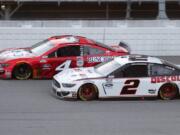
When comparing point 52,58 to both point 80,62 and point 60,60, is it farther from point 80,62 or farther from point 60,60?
point 80,62

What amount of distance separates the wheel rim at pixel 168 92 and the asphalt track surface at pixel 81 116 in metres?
0.19

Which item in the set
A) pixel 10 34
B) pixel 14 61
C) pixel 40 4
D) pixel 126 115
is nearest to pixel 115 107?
pixel 126 115

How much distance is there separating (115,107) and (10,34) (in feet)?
28.7

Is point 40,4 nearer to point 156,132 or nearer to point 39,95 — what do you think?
point 39,95

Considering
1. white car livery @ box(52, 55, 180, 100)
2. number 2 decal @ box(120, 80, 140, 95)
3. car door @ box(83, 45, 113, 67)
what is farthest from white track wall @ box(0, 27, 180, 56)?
number 2 decal @ box(120, 80, 140, 95)

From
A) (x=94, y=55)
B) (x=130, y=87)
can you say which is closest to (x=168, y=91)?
(x=130, y=87)

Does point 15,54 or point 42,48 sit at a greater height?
point 42,48

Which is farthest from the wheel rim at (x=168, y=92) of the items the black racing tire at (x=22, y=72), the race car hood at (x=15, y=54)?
the race car hood at (x=15, y=54)

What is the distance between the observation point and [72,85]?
14.0 metres

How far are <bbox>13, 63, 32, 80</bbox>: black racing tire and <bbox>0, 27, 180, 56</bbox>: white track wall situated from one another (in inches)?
166

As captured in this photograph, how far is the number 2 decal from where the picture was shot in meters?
14.1

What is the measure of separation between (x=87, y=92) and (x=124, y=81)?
0.94 meters

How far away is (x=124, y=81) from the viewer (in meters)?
14.1

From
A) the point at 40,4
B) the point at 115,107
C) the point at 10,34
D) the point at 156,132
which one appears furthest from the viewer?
the point at 40,4
